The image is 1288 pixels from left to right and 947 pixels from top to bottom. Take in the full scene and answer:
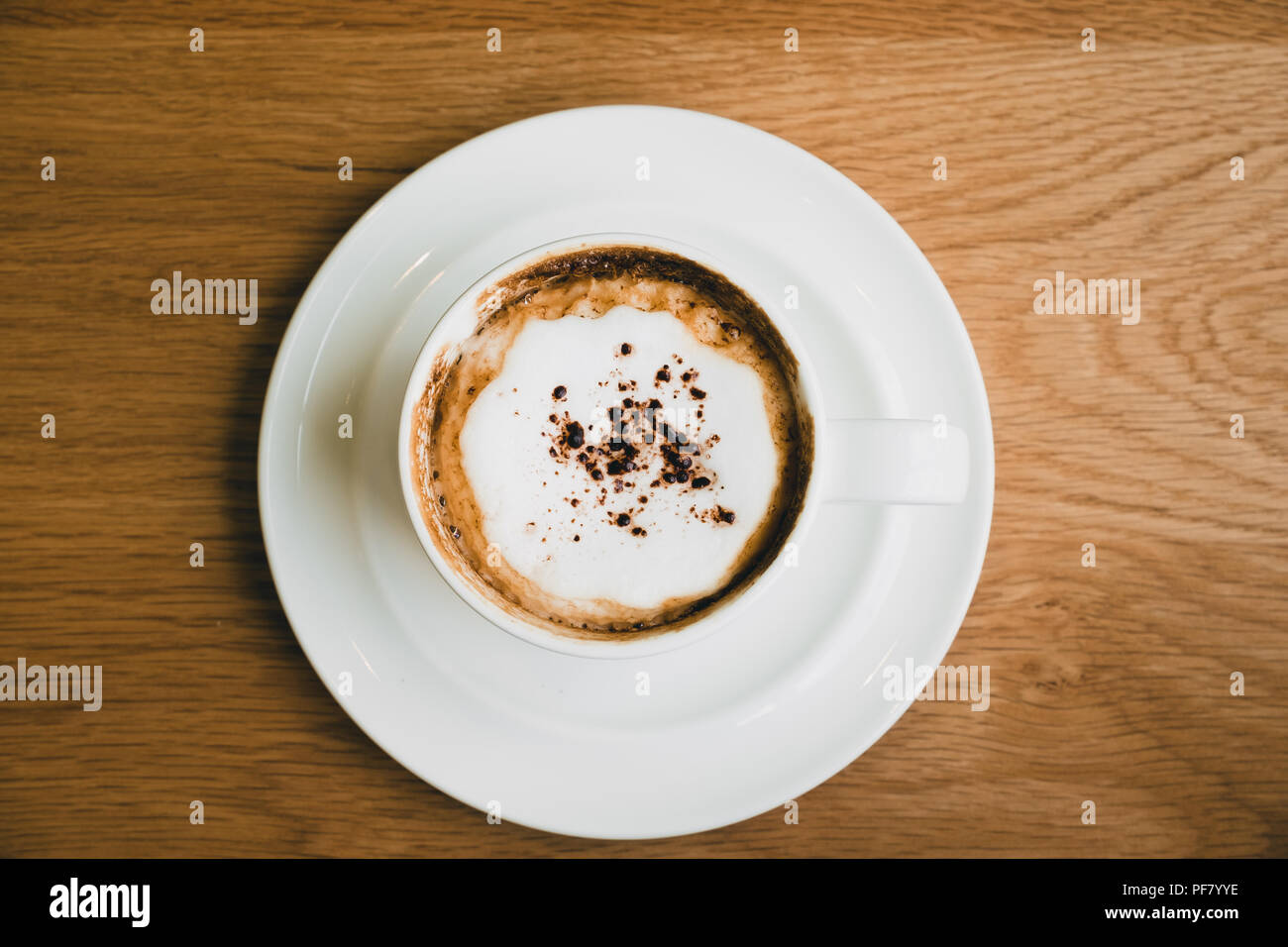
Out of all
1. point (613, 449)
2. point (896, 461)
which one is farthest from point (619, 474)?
point (896, 461)

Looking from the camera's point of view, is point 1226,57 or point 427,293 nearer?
point 427,293

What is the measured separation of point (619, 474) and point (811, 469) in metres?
0.28

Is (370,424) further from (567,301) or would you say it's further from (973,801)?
(973,801)

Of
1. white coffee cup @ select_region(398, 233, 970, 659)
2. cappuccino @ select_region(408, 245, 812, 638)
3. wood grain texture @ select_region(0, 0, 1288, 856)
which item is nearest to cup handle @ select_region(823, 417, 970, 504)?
white coffee cup @ select_region(398, 233, 970, 659)

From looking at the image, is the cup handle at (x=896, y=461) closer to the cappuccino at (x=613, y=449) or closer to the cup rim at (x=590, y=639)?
the cup rim at (x=590, y=639)

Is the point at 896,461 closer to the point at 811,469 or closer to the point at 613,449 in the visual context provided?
the point at 811,469

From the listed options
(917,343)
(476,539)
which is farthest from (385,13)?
(917,343)

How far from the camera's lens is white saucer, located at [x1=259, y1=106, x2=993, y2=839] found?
3.55 feet

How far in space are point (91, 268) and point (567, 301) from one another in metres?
0.79

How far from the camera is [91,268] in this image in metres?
1.25

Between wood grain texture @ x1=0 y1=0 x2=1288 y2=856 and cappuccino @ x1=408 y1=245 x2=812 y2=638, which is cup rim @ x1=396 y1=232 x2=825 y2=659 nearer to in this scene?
cappuccino @ x1=408 y1=245 x2=812 y2=638

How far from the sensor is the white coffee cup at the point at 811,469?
0.93 metres

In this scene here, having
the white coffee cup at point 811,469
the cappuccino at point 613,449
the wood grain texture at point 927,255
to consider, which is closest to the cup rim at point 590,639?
the white coffee cup at point 811,469

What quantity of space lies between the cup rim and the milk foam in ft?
0.46
